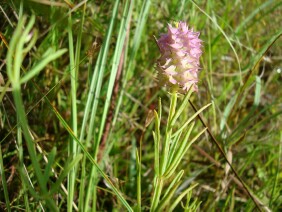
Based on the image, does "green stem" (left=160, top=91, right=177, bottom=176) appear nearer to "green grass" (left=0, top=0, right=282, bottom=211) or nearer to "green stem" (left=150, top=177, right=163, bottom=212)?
"green stem" (left=150, top=177, right=163, bottom=212)

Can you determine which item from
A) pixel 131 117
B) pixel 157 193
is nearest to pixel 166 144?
pixel 157 193

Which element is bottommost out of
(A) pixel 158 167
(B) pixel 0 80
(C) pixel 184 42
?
(A) pixel 158 167

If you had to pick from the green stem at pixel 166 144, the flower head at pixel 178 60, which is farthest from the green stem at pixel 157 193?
the flower head at pixel 178 60

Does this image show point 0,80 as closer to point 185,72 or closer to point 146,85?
point 185,72

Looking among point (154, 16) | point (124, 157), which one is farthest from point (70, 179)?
point (154, 16)

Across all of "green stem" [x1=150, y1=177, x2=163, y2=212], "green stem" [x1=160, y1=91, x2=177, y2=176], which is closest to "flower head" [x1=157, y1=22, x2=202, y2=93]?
"green stem" [x1=160, y1=91, x2=177, y2=176]

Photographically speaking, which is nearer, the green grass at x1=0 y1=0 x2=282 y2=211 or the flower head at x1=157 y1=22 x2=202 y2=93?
the flower head at x1=157 y1=22 x2=202 y2=93

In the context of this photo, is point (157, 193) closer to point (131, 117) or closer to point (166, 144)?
point (166, 144)

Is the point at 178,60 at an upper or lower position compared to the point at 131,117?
upper
